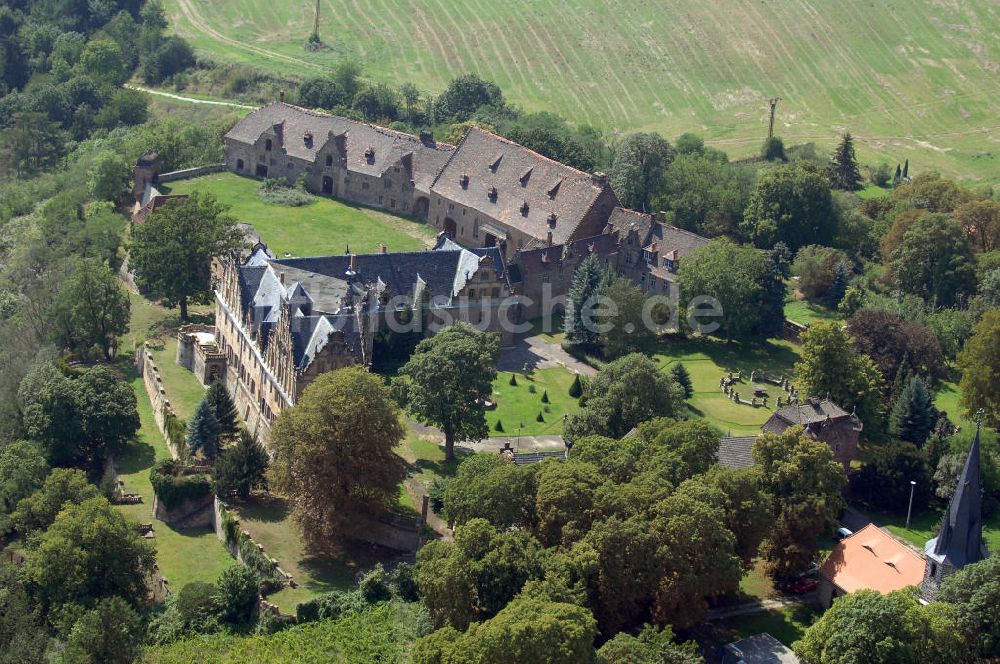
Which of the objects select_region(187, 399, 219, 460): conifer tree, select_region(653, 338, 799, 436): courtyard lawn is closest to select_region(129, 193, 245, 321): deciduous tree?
select_region(187, 399, 219, 460): conifer tree

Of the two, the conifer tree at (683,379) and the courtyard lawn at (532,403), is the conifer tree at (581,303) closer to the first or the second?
the courtyard lawn at (532,403)

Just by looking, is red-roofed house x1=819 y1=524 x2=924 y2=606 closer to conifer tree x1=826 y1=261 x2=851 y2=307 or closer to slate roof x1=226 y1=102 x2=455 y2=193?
conifer tree x1=826 y1=261 x2=851 y2=307

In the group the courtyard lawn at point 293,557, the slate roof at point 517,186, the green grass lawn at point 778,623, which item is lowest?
the courtyard lawn at point 293,557

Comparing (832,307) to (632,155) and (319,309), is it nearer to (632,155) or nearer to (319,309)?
(632,155)

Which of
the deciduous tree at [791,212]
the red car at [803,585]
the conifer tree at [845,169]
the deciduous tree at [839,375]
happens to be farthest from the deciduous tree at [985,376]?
the conifer tree at [845,169]

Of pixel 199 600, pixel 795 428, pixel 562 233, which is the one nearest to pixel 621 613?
pixel 795 428
